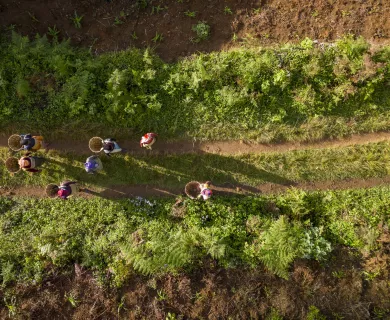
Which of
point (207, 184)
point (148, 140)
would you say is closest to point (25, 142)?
point (148, 140)

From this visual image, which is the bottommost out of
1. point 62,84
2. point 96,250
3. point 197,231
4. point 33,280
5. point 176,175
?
point 33,280

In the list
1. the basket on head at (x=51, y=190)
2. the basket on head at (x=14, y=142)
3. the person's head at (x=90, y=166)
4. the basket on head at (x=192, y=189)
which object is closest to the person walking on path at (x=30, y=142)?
the basket on head at (x=14, y=142)

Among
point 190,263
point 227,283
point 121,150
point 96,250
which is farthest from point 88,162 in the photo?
point 227,283

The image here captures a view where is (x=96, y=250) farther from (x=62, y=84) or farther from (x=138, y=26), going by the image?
(x=138, y=26)

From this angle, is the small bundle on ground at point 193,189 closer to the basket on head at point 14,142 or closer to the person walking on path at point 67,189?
the person walking on path at point 67,189

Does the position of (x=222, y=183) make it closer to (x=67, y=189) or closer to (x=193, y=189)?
(x=193, y=189)

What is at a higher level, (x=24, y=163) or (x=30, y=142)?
(x=30, y=142)

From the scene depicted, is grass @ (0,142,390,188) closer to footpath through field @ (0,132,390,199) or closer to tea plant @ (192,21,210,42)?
footpath through field @ (0,132,390,199)
